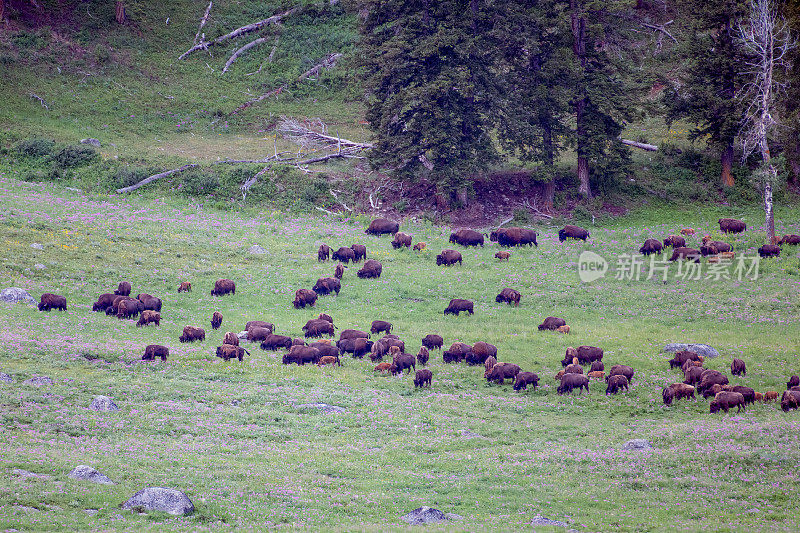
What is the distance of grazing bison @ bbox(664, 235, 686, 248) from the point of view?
3562 cm

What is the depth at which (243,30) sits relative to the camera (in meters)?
67.8

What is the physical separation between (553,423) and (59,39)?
57.9 metres

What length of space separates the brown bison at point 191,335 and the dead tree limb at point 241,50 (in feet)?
145

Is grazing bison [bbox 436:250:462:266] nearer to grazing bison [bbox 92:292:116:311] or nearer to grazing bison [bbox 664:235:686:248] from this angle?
grazing bison [bbox 664:235:686:248]

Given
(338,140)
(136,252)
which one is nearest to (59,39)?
(338,140)

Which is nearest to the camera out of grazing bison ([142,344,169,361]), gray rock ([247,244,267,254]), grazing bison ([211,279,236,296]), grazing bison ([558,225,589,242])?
grazing bison ([142,344,169,361])

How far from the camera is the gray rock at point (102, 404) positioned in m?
17.4

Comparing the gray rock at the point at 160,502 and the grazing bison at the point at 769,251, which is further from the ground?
the grazing bison at the point at 769,251

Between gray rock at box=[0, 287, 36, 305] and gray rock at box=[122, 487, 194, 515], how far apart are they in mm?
16960

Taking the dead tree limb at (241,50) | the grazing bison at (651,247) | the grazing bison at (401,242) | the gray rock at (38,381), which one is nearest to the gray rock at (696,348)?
the grazing bison at (651,247)

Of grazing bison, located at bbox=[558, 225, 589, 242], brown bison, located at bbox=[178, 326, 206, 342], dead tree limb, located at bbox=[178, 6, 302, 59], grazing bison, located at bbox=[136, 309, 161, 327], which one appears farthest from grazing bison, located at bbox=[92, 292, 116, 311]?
dead tree limb, located at bbox=[178, 6, 302, 59]

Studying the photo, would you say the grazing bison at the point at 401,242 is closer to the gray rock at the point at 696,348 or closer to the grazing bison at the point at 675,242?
the grazing bison at the point at 675,242

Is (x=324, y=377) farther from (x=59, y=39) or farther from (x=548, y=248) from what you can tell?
(x=59, y=39)

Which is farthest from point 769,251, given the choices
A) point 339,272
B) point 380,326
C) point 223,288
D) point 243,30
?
point 243,30
